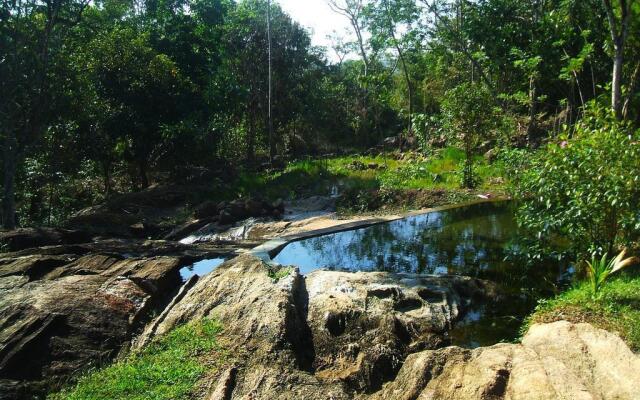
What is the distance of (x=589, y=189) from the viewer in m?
5.88

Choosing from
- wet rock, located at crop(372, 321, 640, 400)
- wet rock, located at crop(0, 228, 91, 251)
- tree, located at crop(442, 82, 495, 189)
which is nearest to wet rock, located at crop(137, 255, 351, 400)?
wet rock, located at crop(372, 321, 640, 400)

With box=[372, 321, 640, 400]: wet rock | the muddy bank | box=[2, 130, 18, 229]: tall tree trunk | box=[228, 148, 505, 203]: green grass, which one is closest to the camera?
box=[372, 321, 640, 400]: wet rock

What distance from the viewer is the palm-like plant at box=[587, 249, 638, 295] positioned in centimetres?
550

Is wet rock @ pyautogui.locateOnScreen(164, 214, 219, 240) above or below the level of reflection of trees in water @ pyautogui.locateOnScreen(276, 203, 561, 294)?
above

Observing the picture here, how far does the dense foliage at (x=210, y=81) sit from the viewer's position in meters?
11.5

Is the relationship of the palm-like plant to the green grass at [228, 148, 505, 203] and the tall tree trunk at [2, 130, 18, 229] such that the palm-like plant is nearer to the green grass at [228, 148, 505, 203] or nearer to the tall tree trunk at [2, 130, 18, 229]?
the green grass at [228, 148, 505, 203]

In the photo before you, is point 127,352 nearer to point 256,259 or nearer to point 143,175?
point 256,259

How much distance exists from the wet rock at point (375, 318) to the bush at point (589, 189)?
125 centimetres

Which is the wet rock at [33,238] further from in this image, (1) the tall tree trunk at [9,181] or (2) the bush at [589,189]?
(2) the bush at [589,189]

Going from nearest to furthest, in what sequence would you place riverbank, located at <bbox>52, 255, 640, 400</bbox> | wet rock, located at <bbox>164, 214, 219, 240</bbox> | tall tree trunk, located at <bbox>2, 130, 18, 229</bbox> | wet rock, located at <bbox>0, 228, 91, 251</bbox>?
riverbank, located at <bbox>52, 255, 640, 400</bbox>, wet rock, located at <bbox>0, 228, 91, 251</bbox>, tall tree trunk, located at <bbox>2, 130, 18, 229</bbox>, wet rock, located at <bbox>164, 214, 219, 240</bbox>

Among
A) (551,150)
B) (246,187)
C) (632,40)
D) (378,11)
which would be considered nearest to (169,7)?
(246,187)

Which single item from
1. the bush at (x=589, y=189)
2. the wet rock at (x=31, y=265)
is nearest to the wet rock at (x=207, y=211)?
the wet rock at (x=31, y=265)

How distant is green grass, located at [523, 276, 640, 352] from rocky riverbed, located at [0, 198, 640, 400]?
0.29 metres

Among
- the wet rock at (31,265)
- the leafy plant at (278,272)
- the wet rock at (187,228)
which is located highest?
the wet rock at (31,265)
